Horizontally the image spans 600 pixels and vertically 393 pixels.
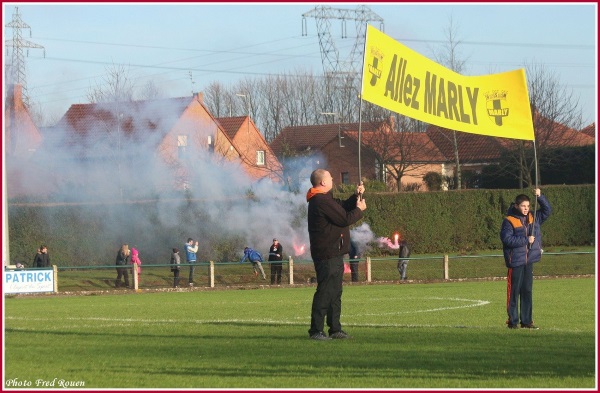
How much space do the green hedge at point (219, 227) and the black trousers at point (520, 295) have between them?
116 ft

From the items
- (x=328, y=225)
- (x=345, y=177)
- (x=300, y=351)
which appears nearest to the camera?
(x=300, y=351)

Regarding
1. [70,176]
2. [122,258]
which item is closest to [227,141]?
[70,176]

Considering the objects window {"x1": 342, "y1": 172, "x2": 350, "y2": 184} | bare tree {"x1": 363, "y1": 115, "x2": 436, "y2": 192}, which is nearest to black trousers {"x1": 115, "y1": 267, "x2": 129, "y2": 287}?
bare tree {"x1": 363, "y1": 115, "x2": 436, "y2": 192}

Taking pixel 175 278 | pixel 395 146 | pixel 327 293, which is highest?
pixel 395 146

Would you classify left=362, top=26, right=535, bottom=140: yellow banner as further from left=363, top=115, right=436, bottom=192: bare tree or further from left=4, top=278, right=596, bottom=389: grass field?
left=363, top=115, right=436, bottom=192: bare tree

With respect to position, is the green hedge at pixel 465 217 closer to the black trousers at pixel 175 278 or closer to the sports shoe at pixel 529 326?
the black trousers at pixel 175 278

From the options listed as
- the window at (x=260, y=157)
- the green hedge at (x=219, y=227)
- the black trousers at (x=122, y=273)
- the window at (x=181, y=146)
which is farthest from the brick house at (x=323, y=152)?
the black trousers at (x=122, y=273)

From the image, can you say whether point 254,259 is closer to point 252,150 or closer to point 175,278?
point 175,278

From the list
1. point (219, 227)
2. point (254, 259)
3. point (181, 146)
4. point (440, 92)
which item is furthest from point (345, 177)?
point (440, 92)

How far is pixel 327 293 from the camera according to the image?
14.1 m

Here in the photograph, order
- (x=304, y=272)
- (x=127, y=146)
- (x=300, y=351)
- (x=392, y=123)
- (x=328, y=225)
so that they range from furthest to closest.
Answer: (x=392, y=123) → (x=127, y=146) → (x=304, y=272) → (x=328, y=225) → (x=300, y=351)

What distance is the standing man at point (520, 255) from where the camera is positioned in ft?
51.2

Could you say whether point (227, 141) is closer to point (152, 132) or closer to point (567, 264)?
point (152, 132)

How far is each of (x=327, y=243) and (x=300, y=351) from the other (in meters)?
1.80
